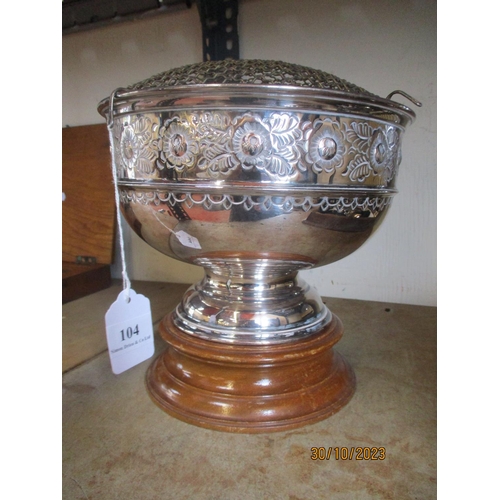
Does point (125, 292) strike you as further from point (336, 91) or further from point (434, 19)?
point (434, 19)

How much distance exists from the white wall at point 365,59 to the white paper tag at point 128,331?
0.61 metres

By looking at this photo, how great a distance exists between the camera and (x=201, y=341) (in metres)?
0.57

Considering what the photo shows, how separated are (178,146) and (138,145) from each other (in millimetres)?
64

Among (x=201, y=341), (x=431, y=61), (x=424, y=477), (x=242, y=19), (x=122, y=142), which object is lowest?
(x=424, y=477)

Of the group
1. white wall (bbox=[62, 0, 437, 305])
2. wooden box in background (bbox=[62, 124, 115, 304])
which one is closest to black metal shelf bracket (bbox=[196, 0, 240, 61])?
white wall (bbox=[62, 0, 437, 305])

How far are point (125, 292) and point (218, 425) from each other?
0.21m

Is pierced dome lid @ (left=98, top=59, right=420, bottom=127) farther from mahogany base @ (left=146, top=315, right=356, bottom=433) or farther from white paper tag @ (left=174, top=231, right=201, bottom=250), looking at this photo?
mahogany base @ (left=146, top=315, right=356, bottom=433)

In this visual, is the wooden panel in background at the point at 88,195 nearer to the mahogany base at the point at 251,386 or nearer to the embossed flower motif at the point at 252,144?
the mahogany base at the point at 251,386

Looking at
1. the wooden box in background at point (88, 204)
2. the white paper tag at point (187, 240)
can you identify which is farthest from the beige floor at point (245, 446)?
the wooden box in background at point (88, 204)

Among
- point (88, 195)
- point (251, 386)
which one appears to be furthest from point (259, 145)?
point (88, 195)

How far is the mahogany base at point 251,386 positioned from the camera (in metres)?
0.53

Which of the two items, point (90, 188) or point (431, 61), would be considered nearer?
point (431, 61)

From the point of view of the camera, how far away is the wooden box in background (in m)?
1.18

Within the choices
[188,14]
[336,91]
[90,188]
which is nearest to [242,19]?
[188,14]
